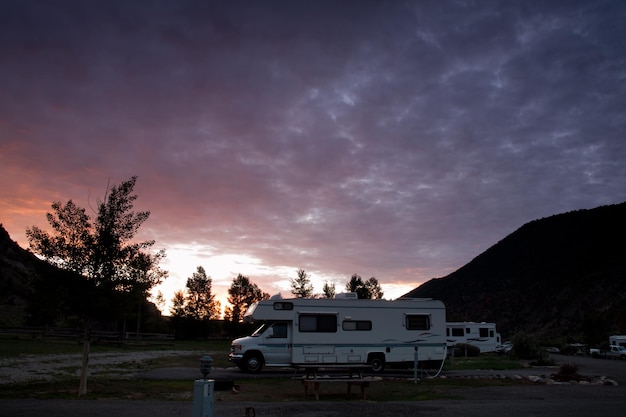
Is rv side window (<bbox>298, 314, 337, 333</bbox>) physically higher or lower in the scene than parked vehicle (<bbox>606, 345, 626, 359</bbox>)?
higher

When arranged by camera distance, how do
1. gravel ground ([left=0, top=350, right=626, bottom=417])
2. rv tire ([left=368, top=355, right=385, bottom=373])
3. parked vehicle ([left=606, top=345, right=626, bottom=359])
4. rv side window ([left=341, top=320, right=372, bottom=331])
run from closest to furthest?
gravel ground ([left=0, top=350, right=626, bottom=417]) < rv side window ([left=341, top=320, right=372, bottom=331]) < rv tire ([left=368, top=355, right=385, bottom=373]) < parked vehicle ([left=606, top=345, right=626, bottom=359])

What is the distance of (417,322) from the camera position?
2294 centimetres

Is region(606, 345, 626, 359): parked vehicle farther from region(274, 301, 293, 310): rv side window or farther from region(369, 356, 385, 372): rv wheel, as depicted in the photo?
region(274, 301, 293, 310): rv side window

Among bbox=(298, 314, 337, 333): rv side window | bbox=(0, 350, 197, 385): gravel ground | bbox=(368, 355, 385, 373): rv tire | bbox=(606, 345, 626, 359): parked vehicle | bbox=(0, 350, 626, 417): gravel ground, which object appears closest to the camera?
bbox=(0, 350, 626, 417): gravel ground

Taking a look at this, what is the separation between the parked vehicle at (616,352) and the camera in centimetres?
4052

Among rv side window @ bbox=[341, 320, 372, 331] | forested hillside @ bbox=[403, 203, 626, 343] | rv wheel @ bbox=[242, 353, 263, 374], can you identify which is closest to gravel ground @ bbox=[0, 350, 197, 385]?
rv wheel @ bbox=[242, 353, 263, 374]

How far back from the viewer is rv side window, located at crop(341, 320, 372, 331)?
869 inches

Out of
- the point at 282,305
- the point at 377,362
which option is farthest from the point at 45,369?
the point at 377,362

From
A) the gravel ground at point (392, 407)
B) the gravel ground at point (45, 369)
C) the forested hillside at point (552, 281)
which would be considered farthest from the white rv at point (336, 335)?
the forested hillside at point (552, 281)

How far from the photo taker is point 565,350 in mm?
47781

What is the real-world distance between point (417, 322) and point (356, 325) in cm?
282

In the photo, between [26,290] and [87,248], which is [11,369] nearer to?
[87,248]

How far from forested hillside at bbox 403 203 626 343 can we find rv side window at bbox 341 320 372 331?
48.1m

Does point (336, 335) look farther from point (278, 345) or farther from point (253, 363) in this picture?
point (253, 363)
